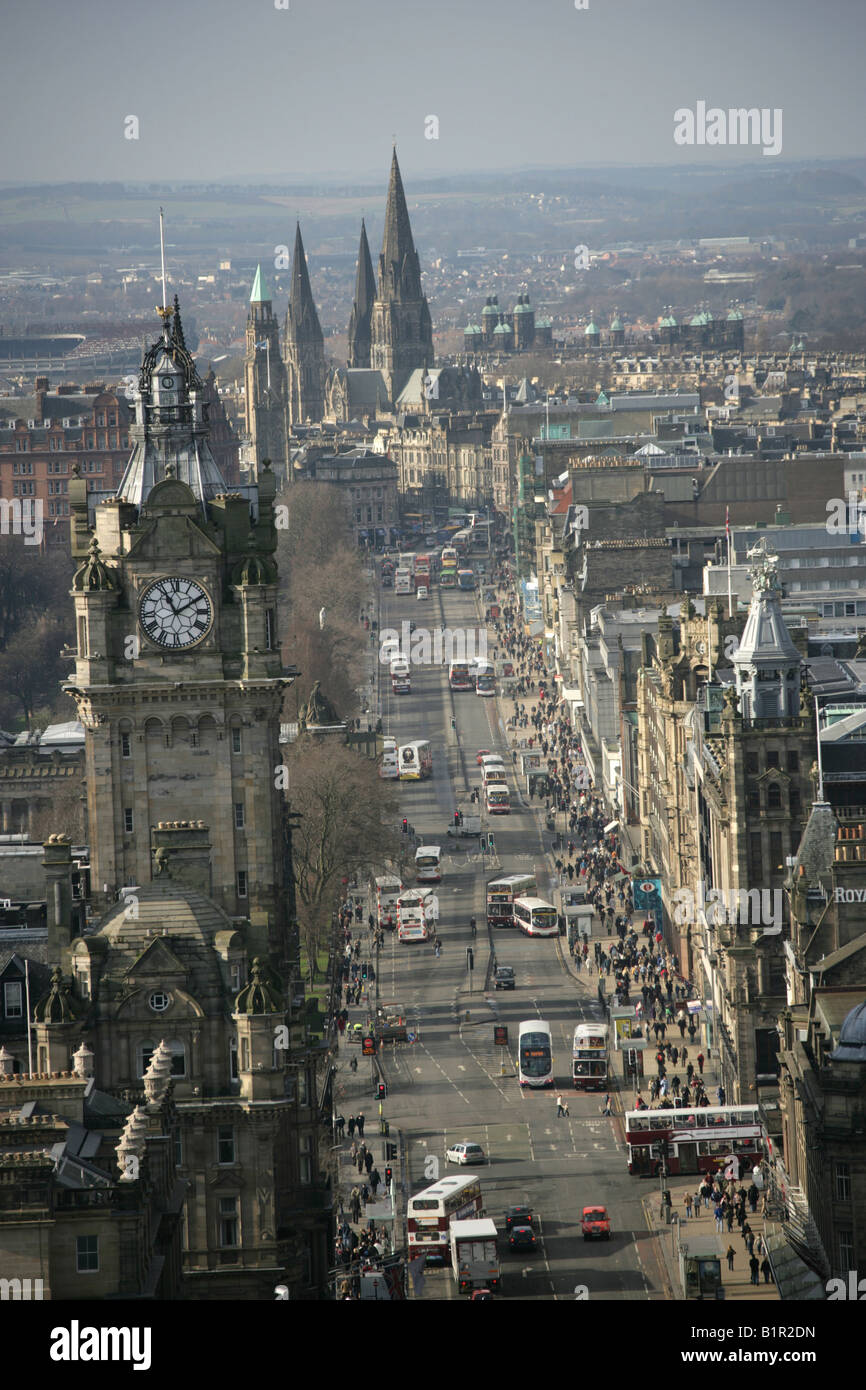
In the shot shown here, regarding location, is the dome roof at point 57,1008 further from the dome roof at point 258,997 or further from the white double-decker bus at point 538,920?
the white double-decker bus at point 538,920

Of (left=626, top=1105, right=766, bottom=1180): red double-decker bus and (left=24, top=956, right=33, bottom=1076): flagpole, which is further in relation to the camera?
(left=626, top=1105, right=766, bottom=1180): red double-decker bus

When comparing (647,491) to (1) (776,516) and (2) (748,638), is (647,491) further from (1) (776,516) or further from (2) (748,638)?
(2) (748,638)

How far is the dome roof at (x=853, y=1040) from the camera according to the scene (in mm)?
62625

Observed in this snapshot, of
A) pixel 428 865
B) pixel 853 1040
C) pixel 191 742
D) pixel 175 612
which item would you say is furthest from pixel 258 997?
pixel 428 865

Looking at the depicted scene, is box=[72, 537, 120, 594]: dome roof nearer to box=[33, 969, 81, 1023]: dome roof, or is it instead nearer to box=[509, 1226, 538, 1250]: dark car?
box=[33, 969, 81, 1023]: dome roof

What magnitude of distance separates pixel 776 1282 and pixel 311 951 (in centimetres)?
3803

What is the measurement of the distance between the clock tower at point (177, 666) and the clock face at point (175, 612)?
0.03m

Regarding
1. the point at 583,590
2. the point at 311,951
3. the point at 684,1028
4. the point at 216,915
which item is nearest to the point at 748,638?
the point at 684,1028

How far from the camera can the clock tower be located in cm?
6681

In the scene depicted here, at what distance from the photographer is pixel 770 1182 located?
77.8 m

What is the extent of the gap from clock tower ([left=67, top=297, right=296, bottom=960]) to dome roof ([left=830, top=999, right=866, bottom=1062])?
14.1 meters

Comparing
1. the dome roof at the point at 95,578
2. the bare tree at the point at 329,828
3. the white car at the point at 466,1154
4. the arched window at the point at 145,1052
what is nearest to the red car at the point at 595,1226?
the white car at the point at 466,1154

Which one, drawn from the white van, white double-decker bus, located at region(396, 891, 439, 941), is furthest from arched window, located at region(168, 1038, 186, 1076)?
the white van

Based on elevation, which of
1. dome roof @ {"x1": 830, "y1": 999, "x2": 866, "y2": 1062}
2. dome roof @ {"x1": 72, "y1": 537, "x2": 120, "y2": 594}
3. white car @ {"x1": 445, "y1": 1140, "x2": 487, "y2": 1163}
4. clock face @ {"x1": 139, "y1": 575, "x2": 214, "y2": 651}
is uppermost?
dome roof @ {"x1": 72, "y1": 537, "x2": 120, "y2": 594}
